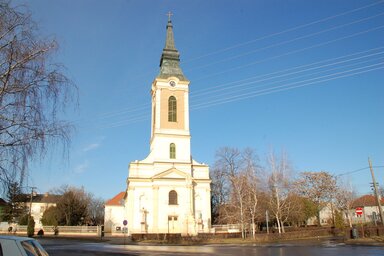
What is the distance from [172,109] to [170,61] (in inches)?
356

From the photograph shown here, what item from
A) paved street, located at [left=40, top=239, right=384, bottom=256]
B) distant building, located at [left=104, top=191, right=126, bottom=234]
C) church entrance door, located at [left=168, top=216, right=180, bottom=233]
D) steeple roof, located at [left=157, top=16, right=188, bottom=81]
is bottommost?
paved street, located at [left=40, top=239, right=384, bottom=256]

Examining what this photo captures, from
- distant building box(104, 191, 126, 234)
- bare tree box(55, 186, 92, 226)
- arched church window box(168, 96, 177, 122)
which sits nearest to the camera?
arched church window box(168, 96, 177, 122)

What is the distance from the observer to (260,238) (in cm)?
3422

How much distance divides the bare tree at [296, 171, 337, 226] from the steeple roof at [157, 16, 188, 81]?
2946 centimetres

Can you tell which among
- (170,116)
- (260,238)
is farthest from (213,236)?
(170,116)

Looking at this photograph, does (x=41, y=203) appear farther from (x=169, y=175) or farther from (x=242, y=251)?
(x=242, y=251)

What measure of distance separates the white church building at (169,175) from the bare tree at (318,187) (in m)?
20.3

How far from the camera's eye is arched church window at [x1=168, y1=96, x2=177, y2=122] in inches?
2133

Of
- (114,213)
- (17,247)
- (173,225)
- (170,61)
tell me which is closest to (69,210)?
(114,213)

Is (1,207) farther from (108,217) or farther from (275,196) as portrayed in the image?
(108,217)

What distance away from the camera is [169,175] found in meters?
50.4

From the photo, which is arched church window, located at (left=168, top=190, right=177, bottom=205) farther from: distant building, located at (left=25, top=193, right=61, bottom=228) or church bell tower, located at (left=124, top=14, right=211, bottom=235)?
distant building, located at (left=25, top=193, right=61, bottom=228)

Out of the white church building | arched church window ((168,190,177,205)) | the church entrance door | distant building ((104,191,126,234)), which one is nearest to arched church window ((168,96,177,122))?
the white church building

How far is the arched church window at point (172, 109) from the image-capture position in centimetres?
5419
